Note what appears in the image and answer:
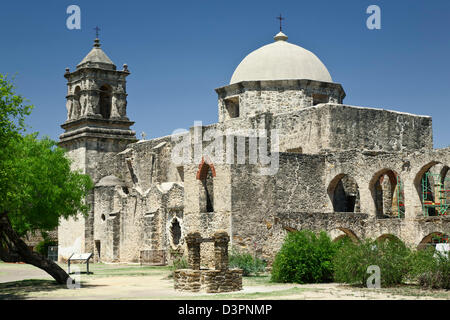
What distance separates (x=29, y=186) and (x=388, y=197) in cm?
1384

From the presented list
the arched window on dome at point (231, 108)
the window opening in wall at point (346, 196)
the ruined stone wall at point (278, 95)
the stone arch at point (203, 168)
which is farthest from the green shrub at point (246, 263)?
A: the arched window on dome at point (231, 108)

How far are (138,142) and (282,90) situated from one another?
31.4ft

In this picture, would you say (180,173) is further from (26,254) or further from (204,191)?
(26,254)

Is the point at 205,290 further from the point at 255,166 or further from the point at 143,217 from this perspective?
the point at 143,217

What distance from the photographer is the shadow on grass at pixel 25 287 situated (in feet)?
50.7

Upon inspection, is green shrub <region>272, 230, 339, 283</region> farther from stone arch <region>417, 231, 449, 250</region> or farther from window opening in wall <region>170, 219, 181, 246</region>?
window opening in wall <region>170, 219, 181, 246</region>

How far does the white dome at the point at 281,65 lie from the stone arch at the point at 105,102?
362 inches

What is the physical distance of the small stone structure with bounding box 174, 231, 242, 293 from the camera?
50.6 ft

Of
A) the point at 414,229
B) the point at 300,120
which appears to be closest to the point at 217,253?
the point at 414,229

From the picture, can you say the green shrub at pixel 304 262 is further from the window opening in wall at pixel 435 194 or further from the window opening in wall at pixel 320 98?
the window opening in wall at pixel 320 98

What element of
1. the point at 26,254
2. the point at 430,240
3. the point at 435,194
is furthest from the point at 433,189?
the point at 26,254

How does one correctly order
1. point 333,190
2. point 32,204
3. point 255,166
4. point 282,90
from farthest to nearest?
point 282,90
point 333,190
point 255,166
point 32,204

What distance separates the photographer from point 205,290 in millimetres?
15344

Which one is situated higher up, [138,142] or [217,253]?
[138,142]
